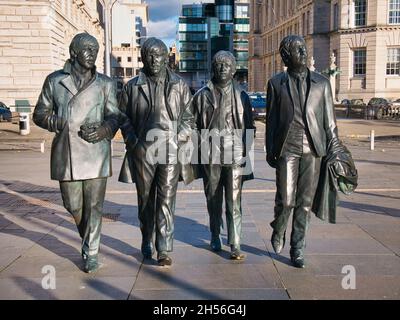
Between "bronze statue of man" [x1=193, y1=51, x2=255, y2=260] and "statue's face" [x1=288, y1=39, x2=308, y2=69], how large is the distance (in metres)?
0.64

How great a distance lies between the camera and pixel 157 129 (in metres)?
5.24

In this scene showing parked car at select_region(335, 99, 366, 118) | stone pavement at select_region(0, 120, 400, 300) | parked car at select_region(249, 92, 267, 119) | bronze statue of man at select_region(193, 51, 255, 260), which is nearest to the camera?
stone pavement at select_region(0, 120, 400, 300)

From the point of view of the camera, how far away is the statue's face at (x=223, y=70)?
18.0 ft

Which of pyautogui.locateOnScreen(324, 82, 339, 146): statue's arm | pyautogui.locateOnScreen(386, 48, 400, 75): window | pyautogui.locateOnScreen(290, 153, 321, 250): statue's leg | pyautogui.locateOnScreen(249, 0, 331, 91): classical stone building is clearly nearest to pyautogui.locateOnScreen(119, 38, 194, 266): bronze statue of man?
pyautogui.locateOnScreen(290, 153, 321, 250): statue's leg

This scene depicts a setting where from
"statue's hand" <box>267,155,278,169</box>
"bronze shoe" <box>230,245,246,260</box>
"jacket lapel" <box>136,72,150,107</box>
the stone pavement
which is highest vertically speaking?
"jacket lapel" <box>136,72,150,107</box>

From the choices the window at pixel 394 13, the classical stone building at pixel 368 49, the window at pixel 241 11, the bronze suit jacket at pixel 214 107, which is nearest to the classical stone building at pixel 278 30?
the classical stone building at pixel 368 49

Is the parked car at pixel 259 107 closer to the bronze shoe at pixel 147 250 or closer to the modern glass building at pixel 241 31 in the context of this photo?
the bronze shoe at pixel 147 250

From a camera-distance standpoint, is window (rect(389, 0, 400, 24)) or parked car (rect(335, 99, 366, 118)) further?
window (rect(389, 0, 400, 24))

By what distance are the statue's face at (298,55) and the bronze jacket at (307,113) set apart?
13 centimetres

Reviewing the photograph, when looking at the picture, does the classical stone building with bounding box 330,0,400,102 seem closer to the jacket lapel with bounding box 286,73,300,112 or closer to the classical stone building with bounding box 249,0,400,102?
the classical stone building with bounding box 249,0,400,102

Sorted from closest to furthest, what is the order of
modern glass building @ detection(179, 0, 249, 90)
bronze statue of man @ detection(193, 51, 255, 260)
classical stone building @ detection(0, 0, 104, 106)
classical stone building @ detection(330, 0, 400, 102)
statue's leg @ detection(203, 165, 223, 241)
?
bronze statue of man @ detection(193, 51, 255, 260)
statue's leg @ detection(203, 165, 223, 241)
classical stone building @ detection(0, 0, 104, 106)
classical stone building @ detection(330, 0, 400, 102)
modern glass building @ detection(179, 0, 249, 90)

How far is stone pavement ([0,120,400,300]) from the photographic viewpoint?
461 centimetres

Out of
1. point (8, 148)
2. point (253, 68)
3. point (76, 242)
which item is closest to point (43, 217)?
point (76, 242)
